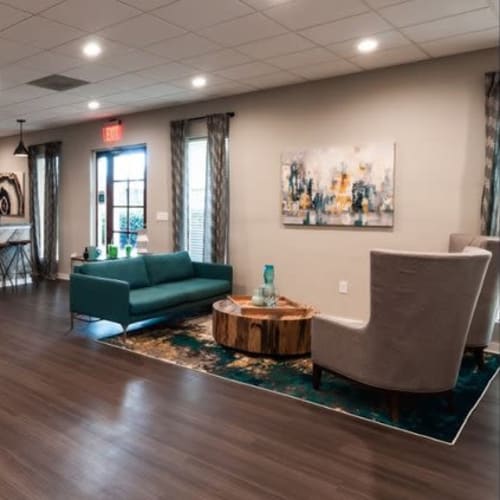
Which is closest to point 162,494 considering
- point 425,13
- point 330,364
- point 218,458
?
point 218,458

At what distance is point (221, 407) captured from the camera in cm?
317

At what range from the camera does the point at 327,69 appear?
16.5 ft

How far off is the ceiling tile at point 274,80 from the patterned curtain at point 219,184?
0.78 m

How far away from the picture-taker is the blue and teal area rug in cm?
298

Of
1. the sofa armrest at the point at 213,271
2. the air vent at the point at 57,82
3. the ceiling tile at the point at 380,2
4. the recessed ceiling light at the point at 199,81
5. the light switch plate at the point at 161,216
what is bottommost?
the sofa armrest at the point at 213,271

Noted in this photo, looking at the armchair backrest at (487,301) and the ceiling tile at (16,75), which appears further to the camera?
the ceiling tile at (16,75)

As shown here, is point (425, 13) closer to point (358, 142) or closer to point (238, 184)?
point (358, 142)

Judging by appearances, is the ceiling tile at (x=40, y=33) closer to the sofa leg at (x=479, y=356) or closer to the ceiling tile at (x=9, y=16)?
the ceiling tile at (x=9, y=16)

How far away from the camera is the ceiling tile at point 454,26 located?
11.8 feet

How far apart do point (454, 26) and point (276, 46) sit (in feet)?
4.91

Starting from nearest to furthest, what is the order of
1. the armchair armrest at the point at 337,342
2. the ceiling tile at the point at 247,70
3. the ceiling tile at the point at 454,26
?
the armchair armrest at the point at 337,342, the ceiling tile at the point at 454,26, the ceiling tile at the point at 247,70

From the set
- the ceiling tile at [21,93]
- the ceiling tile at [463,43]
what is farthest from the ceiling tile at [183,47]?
the ceiling tile at [21,93]

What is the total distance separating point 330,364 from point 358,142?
287 cm

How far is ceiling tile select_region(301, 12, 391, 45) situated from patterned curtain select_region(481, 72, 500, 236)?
4.05ft
